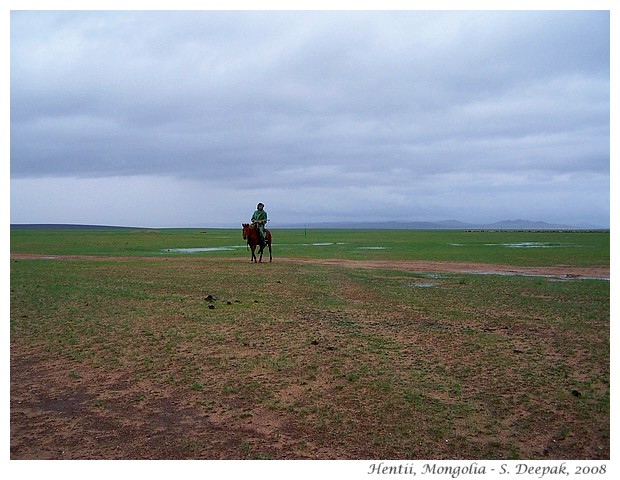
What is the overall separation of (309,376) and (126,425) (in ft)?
9.27

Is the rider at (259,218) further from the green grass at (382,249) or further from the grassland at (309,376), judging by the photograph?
the grassland at (309,376)

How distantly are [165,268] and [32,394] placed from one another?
1756 cm

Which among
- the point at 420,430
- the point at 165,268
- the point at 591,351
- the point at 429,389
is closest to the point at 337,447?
the point at 420,430

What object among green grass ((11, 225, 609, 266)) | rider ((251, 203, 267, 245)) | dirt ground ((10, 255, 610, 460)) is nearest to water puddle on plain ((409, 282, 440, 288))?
rider ((251, 203, 267, 245))

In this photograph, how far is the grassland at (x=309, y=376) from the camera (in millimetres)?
5562

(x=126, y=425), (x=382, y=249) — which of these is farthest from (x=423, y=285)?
(x=382, y=249)

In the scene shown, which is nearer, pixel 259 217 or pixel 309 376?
pixel 309 376

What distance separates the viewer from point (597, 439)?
564 centimetres

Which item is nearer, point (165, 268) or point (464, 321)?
point (464, 321)

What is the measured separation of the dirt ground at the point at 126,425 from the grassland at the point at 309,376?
2cm

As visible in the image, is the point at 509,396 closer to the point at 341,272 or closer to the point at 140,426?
the point at 140,426

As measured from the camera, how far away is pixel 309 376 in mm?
7672

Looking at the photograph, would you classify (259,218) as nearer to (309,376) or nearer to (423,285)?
(423,285)

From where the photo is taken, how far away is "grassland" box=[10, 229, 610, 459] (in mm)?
5562
